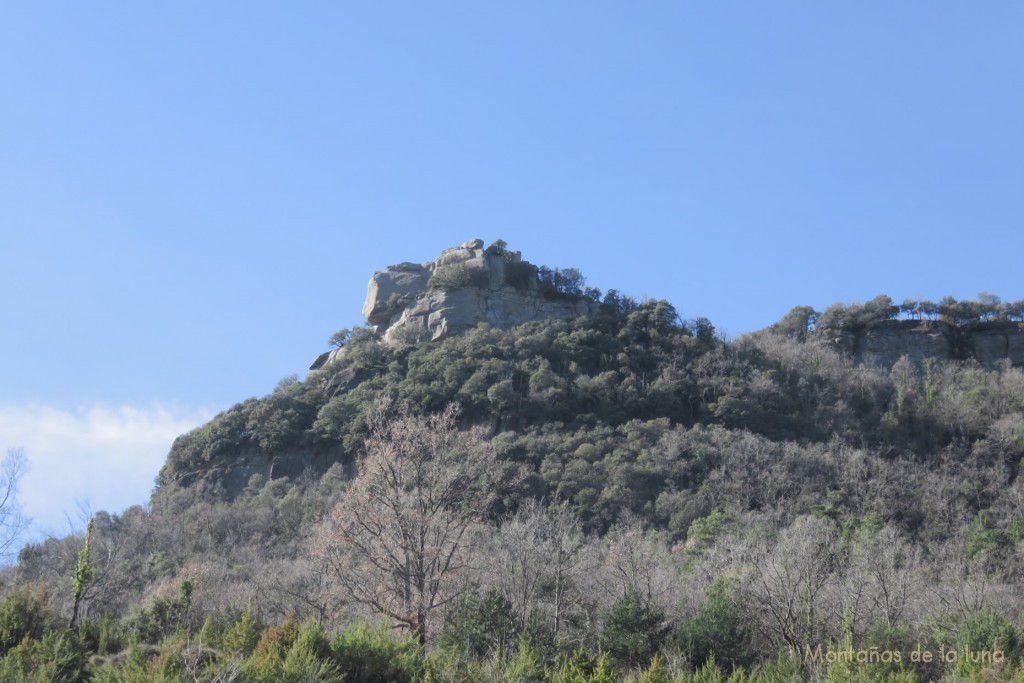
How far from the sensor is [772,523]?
41.2 metres

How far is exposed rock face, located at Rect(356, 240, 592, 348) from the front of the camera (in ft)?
226

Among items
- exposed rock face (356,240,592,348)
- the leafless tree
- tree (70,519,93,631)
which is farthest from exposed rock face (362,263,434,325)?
tree (70,519,93,631)

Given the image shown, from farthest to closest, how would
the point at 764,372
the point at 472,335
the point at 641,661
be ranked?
the point at 472,335 < the point at 764,372 < the point at 641,661

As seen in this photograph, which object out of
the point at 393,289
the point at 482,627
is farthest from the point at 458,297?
the point at 482,627

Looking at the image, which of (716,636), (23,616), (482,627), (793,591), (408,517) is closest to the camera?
(23,616)

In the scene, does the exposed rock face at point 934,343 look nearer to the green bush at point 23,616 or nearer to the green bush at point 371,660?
the green bush at point 371,660

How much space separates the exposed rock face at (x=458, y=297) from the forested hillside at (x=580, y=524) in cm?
237

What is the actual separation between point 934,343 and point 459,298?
1326 inches

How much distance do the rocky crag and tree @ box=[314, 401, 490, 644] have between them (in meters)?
37.9

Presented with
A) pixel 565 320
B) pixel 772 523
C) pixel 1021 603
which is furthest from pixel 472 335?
pixel 1021 603

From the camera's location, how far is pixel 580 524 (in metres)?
41.3

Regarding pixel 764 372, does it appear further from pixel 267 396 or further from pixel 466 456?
pixel 466 456

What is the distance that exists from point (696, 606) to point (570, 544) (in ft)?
13.7

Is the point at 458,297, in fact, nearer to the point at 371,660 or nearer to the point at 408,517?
the point at 408,517
